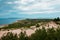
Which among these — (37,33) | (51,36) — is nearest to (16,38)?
(37,33)

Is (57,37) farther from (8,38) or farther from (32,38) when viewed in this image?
(8,38)

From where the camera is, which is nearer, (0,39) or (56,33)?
(56,33)

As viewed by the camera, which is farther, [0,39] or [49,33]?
[0,39]

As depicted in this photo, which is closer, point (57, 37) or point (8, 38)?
point (57, 37)

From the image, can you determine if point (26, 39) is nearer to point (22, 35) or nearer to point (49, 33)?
point (22, 35)

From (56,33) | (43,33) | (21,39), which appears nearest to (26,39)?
(21,39)

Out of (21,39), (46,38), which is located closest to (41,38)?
(46,38)

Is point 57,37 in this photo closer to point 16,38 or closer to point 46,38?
point 46,38
